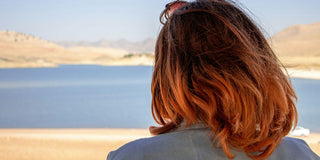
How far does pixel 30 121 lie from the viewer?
14477 millimetres

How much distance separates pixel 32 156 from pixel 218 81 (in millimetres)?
5216

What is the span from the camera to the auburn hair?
28.6 inches

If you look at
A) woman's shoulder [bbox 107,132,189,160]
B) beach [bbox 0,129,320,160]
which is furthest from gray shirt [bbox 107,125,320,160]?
beach [bbox 0,129,320,160]

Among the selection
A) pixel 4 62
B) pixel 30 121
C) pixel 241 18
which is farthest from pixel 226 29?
pixel 4 62

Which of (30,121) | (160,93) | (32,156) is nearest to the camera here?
(160,93)

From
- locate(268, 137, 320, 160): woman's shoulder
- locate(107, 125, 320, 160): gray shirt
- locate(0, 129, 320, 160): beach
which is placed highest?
locate(107, 125, 320, 160): gray shirt

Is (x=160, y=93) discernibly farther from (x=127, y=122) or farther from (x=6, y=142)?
(x=127, y=122)

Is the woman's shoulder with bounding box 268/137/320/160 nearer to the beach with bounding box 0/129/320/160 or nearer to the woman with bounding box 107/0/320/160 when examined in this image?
the woman with bounding box 107/0/320/160

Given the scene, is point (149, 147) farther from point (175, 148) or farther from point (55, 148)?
point (55, 148)

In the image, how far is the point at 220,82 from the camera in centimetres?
73

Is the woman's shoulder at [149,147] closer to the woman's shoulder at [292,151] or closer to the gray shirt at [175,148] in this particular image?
the gray shirt at [175,148]

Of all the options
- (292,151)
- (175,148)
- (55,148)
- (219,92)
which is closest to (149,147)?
(175,148)

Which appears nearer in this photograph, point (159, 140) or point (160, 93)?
point (159, 140)

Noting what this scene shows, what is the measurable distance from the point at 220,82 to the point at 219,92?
2cm
